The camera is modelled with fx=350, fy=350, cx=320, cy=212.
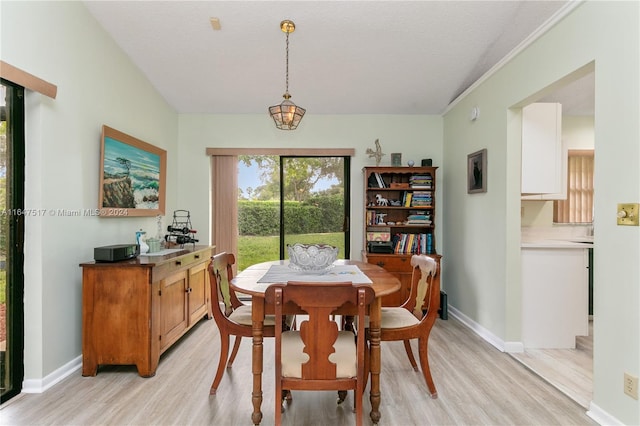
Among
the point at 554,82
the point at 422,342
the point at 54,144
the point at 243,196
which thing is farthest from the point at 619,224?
the point at 243,196

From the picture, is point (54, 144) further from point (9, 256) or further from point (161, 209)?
point (161, 209)

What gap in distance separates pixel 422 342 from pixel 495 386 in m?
0.65

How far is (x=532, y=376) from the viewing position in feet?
8.39

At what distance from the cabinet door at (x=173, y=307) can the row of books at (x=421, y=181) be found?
9.13ft

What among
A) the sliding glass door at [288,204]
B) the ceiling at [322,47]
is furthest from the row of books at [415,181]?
the ceiling at [322,47]

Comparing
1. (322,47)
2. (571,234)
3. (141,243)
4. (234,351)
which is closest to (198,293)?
(141,243)

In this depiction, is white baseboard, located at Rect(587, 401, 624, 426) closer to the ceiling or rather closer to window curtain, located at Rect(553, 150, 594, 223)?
the ceiling

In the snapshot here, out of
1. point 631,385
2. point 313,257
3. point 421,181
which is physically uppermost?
point 421,181

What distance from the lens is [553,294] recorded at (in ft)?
10.1

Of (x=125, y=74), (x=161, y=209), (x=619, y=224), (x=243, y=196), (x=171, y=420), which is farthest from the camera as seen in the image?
(x=243, y=196)

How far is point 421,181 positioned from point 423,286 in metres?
2.09

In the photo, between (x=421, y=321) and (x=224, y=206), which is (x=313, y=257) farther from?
(x=224, y=206)

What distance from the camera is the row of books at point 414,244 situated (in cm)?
425

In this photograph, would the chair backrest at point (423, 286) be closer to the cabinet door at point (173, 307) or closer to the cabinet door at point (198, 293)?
the cabinet door at point (173, 307)
